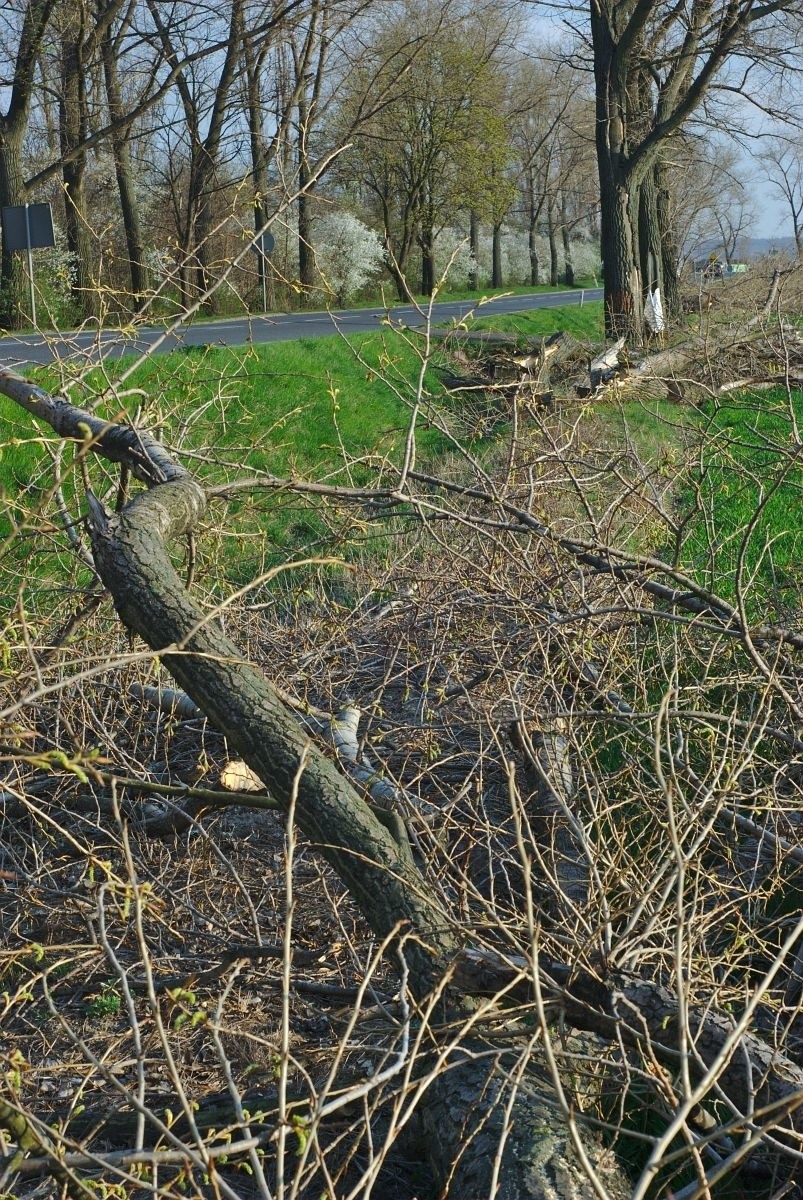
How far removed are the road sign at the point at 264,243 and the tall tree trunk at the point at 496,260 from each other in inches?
1236

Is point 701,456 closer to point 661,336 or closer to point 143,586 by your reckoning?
point 143,586

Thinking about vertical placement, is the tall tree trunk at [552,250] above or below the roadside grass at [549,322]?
above

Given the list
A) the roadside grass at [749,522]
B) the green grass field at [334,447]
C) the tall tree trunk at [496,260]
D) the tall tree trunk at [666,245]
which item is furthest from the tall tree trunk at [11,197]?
the tall tree trunk at [496,260]

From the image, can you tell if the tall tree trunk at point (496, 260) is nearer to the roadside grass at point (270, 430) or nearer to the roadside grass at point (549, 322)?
the roadside grass at point (549, 322)

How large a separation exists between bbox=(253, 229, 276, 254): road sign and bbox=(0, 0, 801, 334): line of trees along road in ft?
0.59

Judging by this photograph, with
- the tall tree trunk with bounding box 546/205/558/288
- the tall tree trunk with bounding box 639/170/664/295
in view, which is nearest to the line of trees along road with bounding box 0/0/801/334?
the tall tree trunk with bounding box 639/170/664/295

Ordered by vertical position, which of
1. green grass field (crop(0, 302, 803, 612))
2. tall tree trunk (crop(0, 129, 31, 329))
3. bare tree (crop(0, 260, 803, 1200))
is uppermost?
tall tree trunk (crop(0, 129, 31, 329))

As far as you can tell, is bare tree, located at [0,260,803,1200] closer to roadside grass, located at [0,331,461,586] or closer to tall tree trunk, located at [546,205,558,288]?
roadside grass, located at [0,331,461,586]

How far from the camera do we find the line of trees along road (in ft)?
53.4

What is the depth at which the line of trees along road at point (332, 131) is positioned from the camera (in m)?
16.3

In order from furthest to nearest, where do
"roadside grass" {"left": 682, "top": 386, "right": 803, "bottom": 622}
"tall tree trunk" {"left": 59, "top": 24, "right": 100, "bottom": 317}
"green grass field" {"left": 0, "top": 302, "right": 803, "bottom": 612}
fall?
"tall tree trunk" {"left": 59, "top": 24, "right": 100, "bottom": 317}
"roadside grass" {"left": 682, "top": 386, "right": 803, "bottom": 622}
"green grass field" {"left": 0, "top": 302, "right": 803, "bottom": 612}

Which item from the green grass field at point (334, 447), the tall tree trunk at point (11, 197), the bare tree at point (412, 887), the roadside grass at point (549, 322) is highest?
the tall tree trunk at point (11, 197)

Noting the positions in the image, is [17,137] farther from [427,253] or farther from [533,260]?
[533,260]

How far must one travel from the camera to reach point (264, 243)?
Answer: 40.7 feet
